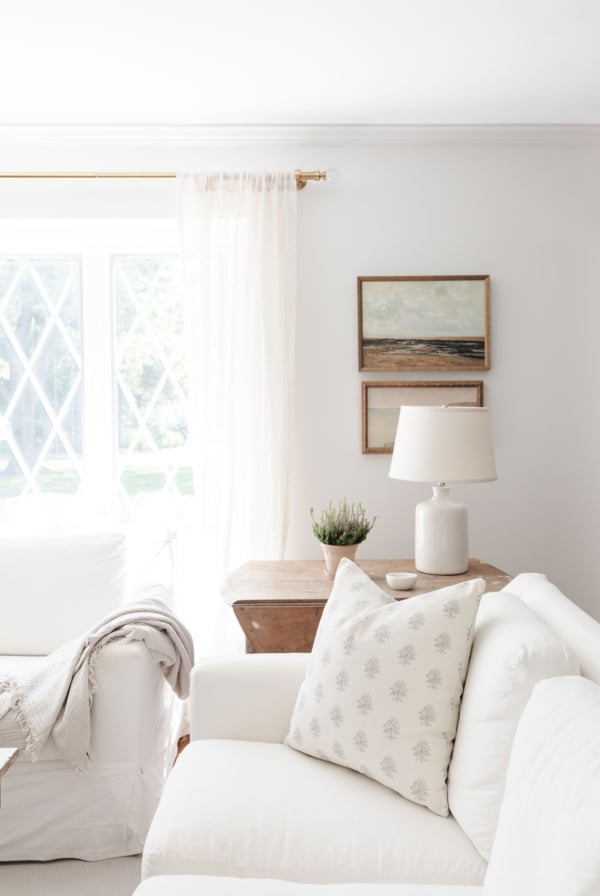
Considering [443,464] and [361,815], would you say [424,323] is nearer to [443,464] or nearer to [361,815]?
[443,464]

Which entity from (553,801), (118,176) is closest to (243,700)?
(553,801)

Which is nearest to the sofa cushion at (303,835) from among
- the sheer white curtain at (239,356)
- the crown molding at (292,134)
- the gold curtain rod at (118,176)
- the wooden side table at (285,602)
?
the wooden side table at (285,602)

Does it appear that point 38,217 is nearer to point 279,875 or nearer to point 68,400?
point 68,400

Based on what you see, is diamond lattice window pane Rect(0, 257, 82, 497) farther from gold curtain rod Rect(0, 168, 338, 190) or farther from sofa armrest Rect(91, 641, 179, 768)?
sofa armrest Rect(91, 641, 179, 768)

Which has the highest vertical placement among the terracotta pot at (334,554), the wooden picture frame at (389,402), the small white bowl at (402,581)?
the wooden picture frame at (389,402)

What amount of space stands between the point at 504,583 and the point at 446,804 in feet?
3.98

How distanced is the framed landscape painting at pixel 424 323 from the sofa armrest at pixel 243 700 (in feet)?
5.71

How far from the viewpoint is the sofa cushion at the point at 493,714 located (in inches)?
59.1

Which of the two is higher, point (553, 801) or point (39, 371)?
point (39, 371)

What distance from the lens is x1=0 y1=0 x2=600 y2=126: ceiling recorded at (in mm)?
2439

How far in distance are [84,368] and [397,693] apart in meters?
2.45

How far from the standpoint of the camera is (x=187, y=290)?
3.36 m

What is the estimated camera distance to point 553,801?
3.43ft

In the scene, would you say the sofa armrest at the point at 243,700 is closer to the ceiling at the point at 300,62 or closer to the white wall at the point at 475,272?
the white wall at the point at 475,272
